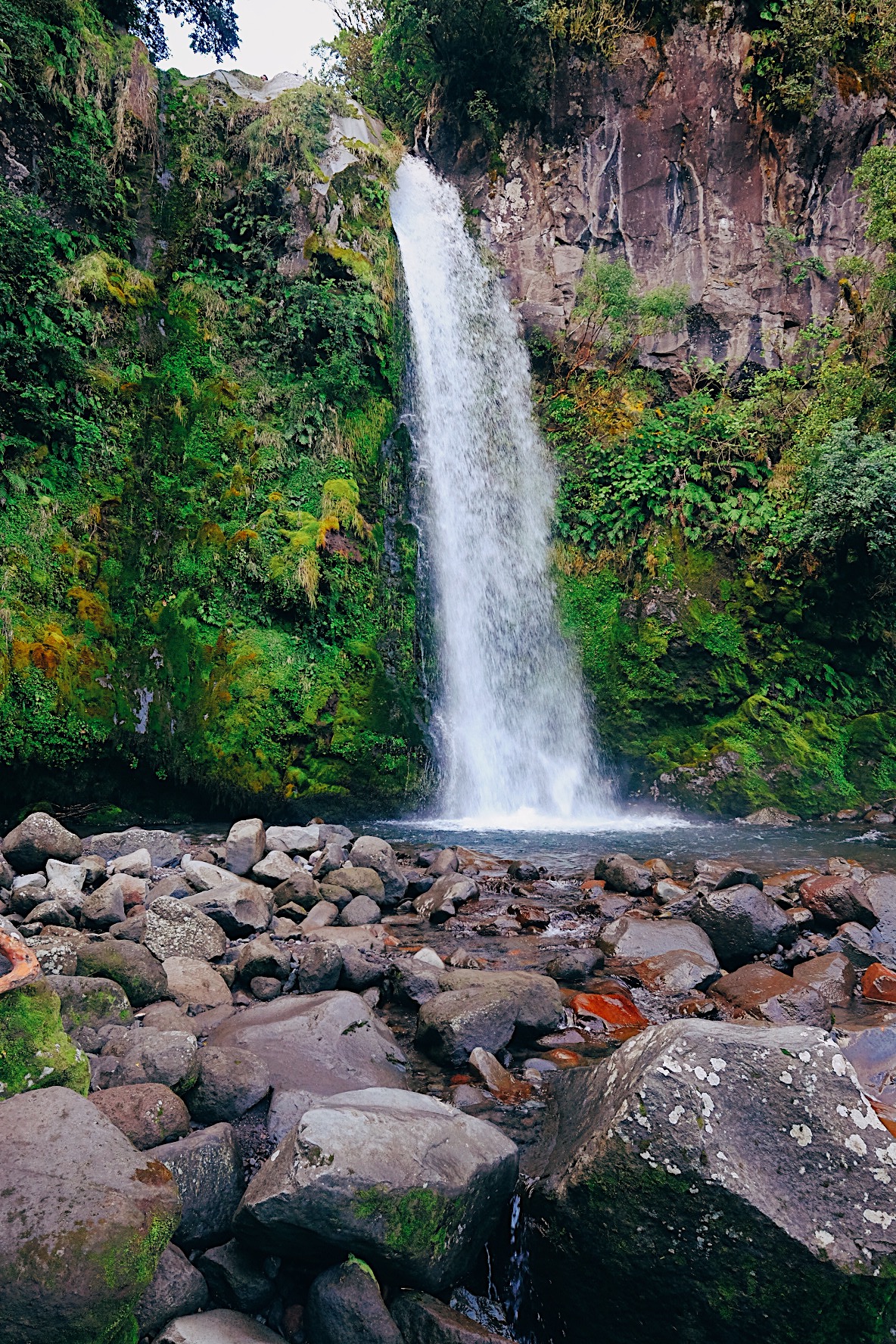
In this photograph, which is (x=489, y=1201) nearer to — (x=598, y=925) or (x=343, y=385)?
(x=598, y=925)

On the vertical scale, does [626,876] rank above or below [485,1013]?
above

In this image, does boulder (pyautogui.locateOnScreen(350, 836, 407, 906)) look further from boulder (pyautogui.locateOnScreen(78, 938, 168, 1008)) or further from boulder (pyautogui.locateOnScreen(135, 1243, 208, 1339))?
boulder (pyautogui.locateOnScreen(135, 1243, 208, 1339))

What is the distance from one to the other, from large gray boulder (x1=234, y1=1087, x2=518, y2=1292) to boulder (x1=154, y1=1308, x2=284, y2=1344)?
18 cm

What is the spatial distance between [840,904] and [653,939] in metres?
1.44

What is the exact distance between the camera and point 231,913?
16.9 ft

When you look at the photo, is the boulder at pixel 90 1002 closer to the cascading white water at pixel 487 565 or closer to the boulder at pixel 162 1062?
the boulder at pixel 162 1062

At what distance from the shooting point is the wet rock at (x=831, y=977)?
4.39 m

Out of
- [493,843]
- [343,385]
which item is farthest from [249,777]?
[343,385]

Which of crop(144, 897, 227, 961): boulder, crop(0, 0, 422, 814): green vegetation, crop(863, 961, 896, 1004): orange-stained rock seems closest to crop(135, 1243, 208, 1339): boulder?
crop(144, 897, 227, 961): boulder

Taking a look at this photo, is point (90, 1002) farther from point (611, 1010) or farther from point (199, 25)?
point (199, 25)

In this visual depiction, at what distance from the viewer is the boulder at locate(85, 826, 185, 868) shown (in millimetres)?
6555

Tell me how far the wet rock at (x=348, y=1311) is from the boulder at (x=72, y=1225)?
46cm

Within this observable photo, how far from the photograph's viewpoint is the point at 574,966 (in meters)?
4.71

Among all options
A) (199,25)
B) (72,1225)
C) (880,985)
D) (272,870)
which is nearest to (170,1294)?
(72,1225)
